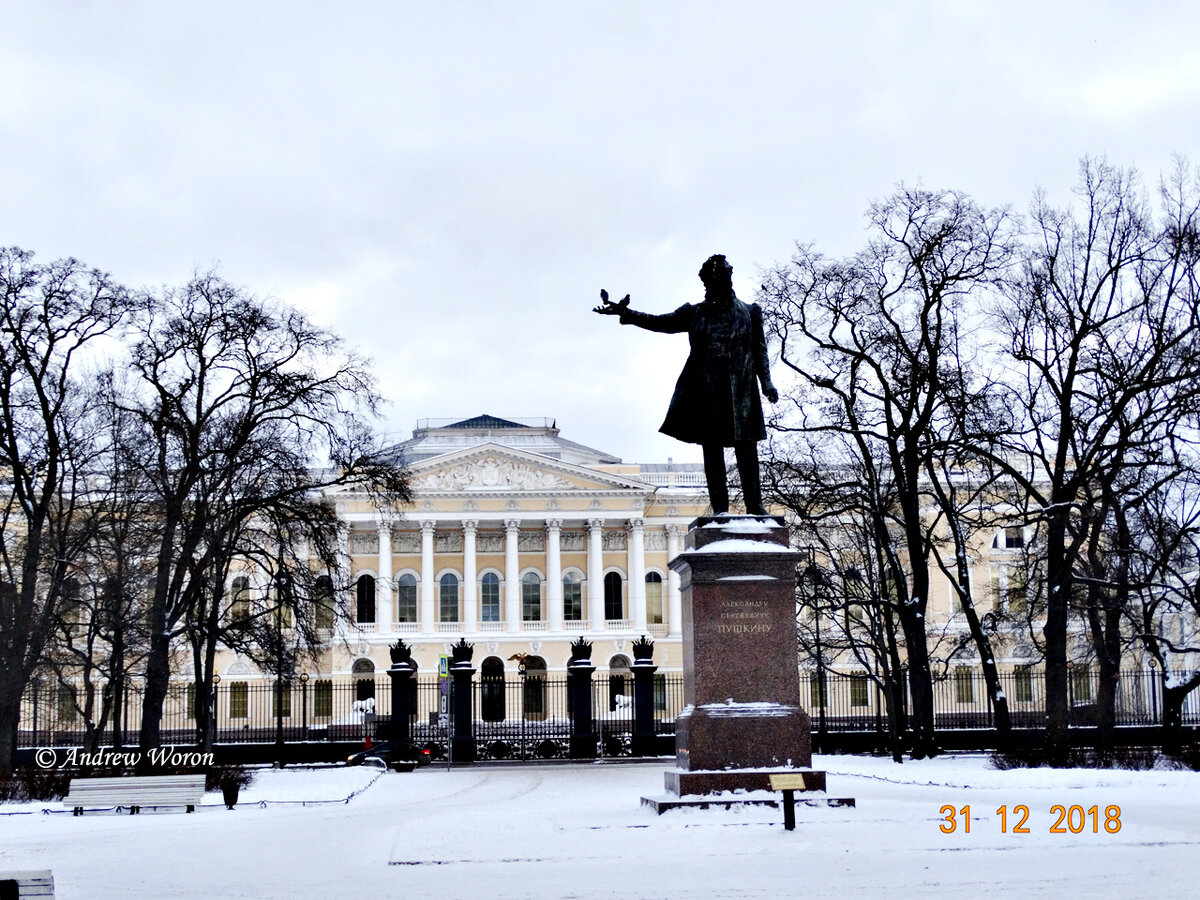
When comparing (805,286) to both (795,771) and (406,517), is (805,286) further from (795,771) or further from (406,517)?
(406,517)

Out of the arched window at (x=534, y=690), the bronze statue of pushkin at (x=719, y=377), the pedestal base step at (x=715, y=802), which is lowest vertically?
the arched window at (x=534, y=690)

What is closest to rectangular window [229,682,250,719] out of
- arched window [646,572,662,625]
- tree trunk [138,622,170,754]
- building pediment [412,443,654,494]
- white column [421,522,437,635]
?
white column [421,522,437,635]

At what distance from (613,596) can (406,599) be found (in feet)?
36.9

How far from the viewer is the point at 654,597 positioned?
262 feet

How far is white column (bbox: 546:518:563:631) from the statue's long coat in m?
63.8

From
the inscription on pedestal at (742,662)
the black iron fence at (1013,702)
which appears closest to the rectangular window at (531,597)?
the black iron fence at (1013,702)

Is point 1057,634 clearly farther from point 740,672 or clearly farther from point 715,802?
point 715,802

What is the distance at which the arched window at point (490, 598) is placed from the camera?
79.2 meters

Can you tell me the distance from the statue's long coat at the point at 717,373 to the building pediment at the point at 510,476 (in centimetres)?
6302

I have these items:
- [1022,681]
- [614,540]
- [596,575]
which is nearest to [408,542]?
[596,575]

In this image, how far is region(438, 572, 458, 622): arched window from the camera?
258ft

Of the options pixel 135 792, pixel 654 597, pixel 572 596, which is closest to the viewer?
pixel 135 792
